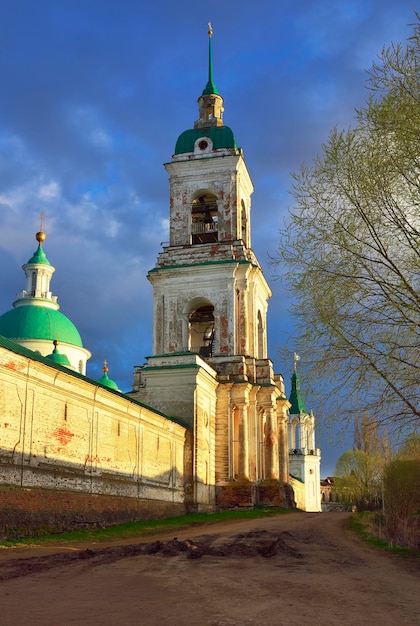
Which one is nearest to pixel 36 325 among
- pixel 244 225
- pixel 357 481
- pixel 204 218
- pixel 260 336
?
pixel 204 218

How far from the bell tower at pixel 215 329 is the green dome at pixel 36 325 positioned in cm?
726

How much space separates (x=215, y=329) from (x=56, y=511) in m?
18.1

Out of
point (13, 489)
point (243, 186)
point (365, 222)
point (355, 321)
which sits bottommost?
point (13, 489)

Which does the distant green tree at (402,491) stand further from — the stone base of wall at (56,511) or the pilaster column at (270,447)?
the pilaster column at (270,447)

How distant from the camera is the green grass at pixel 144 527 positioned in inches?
655

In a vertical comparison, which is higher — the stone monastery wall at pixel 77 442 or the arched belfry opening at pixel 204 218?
the arched belfry opening at pixel 204 218

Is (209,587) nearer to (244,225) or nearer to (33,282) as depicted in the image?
(244,225)

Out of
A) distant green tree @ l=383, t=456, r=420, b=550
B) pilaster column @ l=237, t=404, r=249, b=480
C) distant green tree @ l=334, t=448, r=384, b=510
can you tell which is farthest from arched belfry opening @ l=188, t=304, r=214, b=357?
distant green tree @ l=383, t=456, r=420, b=550

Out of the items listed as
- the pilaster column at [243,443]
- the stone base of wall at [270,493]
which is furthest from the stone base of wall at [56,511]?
the stone base of wall at [270,493]

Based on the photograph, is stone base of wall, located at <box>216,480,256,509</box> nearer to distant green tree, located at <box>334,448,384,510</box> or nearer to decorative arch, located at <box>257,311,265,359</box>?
decorative arch, located at <box>257,311,265,359</box>

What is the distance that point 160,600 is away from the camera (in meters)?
8.17

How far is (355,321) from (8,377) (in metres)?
9.60

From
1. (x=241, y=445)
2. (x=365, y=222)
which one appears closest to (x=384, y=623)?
(x=365, y=222)

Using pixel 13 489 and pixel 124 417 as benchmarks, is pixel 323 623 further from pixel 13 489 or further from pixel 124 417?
pixel 124 417
